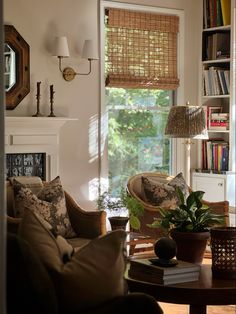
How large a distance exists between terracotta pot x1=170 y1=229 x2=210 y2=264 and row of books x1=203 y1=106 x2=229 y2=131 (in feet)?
10.3

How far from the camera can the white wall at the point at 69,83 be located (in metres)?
5.49

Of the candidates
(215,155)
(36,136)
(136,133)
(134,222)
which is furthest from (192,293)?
(215,155)

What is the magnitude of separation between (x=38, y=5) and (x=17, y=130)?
3.84 feet

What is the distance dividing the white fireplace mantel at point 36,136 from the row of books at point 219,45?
1.83 meters

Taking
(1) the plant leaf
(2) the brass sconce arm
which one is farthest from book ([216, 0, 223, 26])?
(1) the plant leaf

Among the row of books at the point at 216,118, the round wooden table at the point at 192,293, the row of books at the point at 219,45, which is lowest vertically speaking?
the round wooden table at the point at 192,293

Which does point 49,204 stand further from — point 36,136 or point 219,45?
point 219,45

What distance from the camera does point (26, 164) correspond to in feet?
17.8

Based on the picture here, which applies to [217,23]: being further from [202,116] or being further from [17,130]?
[17,130]

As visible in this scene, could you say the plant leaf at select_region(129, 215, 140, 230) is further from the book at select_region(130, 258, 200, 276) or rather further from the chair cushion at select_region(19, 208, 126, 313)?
the chair cushion at select_region(19, 208, 126, 313)

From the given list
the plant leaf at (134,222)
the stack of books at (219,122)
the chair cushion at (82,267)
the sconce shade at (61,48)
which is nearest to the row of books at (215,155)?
the stack of books at (219,122)

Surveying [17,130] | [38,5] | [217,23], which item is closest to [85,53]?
[38,5]

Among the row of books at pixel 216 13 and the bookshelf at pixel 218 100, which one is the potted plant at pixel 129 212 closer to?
the bookshelf at pixel 218 100

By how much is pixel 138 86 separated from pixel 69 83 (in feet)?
2.65
